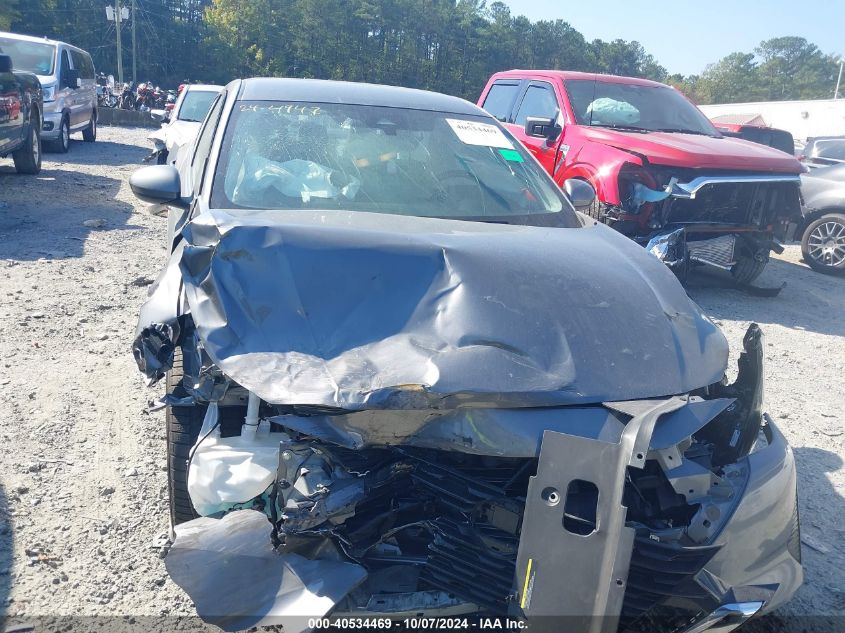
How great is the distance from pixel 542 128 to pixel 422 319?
209 inches

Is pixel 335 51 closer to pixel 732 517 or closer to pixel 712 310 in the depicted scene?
pixel 712 310

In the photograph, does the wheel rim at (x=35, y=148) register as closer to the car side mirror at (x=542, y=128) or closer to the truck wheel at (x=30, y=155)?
the truck wheel at (x=30, y=155)

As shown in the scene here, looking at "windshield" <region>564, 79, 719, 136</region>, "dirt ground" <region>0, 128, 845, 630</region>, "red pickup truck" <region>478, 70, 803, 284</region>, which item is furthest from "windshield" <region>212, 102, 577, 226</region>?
"windshield" <region>564, 79, 719, 136</region>

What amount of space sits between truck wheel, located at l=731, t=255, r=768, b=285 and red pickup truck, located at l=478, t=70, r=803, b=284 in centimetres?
1

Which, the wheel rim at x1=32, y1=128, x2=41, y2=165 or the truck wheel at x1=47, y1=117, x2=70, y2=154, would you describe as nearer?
the wheel rim at x1=32, y1=128, x2=41, y2=165

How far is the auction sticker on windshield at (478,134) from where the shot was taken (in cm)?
373

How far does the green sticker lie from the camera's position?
374 cm

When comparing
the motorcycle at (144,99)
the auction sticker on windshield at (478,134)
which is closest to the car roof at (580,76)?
the auction sticker on windshield at (478,134)

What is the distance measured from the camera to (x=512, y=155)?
378 centimetres

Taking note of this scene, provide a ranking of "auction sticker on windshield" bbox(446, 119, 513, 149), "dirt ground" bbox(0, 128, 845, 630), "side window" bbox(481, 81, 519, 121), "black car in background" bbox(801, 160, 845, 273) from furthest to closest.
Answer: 1. "black car in background" bbox(801, 160, 845, 273)
2. "side window" bbox(481, 81, 519, 121)
3. "auction sticker on windshield" bbox(446, 119, 513, 149)
4. "dirt ground" bbox(0, 128, 845, 630)

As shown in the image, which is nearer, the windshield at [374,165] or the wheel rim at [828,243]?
the windshield at [374,165]

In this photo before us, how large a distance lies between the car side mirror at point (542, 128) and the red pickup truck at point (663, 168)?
0.4 inches

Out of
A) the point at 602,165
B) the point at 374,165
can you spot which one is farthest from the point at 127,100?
the point at 374,165

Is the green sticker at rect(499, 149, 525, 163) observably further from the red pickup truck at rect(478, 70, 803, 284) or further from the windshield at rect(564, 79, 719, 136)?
the windshield at rect(564, 79, 719, 136)
